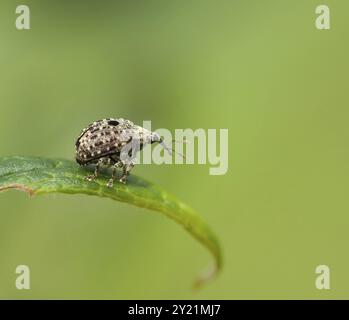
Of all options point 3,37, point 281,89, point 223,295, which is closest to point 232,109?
point 281,89

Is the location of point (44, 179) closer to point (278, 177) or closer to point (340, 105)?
point (278, 177)

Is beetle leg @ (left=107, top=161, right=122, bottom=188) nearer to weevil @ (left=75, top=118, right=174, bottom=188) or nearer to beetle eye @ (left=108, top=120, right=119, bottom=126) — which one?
weevil @ (left=75, top=118, right=174, bottom=188)

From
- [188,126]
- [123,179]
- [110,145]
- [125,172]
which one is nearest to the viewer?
[123,179]

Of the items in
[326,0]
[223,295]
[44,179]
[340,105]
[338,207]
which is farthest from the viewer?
[326,0]

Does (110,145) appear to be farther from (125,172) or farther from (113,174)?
(113,174)

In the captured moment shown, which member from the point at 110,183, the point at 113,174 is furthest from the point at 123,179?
the point at 110,183

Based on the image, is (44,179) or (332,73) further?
(332,73)
